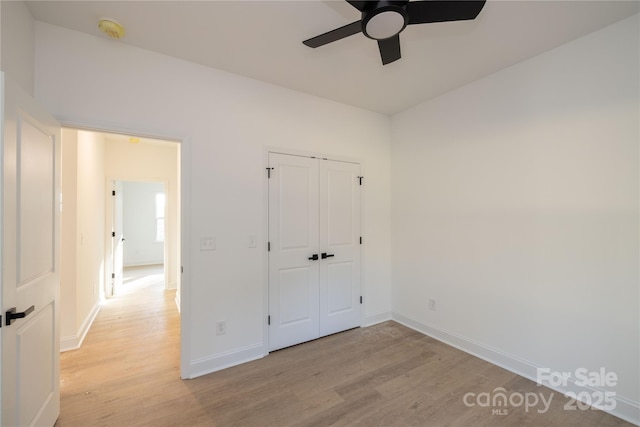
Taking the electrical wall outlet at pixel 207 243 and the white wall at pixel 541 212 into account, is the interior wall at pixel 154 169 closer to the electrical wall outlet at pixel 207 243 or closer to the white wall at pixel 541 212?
the electrical wall outlet at pixel 207 243

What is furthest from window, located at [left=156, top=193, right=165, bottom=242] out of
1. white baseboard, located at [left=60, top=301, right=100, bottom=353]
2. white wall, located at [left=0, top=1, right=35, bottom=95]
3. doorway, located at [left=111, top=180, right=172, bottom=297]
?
white wall, located at [left=0, top=1, right=35, bottom=95]

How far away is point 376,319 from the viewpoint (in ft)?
11.8

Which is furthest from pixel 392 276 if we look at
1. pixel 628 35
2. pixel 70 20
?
pixel 70 20

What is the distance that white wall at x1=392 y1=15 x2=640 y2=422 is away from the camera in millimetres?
1948

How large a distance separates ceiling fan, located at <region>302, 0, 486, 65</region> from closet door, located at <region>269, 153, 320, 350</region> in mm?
1531

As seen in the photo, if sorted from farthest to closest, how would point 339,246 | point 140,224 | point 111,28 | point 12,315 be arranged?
point 140,224 → point 339,246 → point 111,28 → point 12,315

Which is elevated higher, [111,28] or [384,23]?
[111,28]

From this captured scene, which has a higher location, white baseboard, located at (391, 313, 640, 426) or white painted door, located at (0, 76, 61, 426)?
white painted door, located at (0, 76, 61, 426)

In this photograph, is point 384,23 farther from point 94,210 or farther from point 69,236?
point 94,210

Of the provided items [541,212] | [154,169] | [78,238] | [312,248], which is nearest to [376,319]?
[312,248]

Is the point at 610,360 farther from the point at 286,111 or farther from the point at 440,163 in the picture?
the point at 286,111

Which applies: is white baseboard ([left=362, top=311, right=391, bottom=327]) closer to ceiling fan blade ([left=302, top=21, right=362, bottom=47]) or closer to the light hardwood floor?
the light hardwood floor

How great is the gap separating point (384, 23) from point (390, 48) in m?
0.35

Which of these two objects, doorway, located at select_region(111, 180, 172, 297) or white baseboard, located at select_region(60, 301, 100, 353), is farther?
doorway, located at select_region(111, 180, 172, 297)
